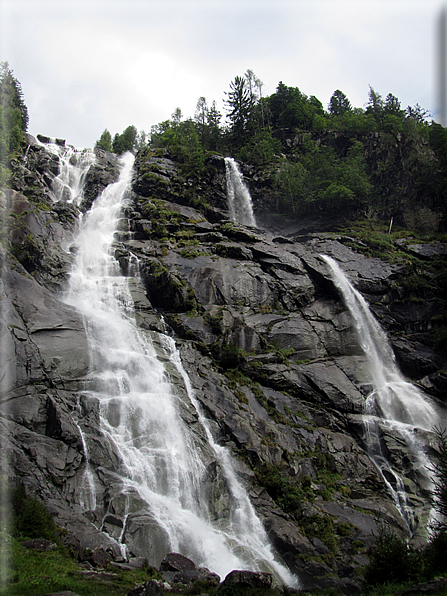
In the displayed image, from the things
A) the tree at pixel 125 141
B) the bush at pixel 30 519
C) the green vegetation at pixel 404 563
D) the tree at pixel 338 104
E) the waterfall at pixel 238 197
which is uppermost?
the tree at pixel 338 104

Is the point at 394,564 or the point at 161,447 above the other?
the point at 161,447

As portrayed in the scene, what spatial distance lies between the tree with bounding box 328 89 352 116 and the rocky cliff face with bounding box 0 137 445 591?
46.4 m

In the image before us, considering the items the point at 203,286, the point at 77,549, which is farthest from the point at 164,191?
the point at 77,549

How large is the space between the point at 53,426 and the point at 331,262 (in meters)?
27.5

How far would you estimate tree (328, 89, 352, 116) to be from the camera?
7726 centimetres

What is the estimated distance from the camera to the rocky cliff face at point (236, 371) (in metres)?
15.9

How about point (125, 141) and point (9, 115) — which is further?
point (125, 141)

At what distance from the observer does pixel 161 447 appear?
1839 centimetres

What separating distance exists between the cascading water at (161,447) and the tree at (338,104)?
226 feet

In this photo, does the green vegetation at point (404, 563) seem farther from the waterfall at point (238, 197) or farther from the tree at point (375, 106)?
the tree at point (375, 106)

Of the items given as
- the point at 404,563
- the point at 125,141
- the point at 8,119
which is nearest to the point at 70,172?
the point at 8,119

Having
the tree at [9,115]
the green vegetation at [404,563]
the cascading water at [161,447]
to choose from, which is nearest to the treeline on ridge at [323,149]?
the tree at [9,115]

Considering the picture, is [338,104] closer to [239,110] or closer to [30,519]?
[239,110]

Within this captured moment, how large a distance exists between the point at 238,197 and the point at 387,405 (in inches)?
1324
